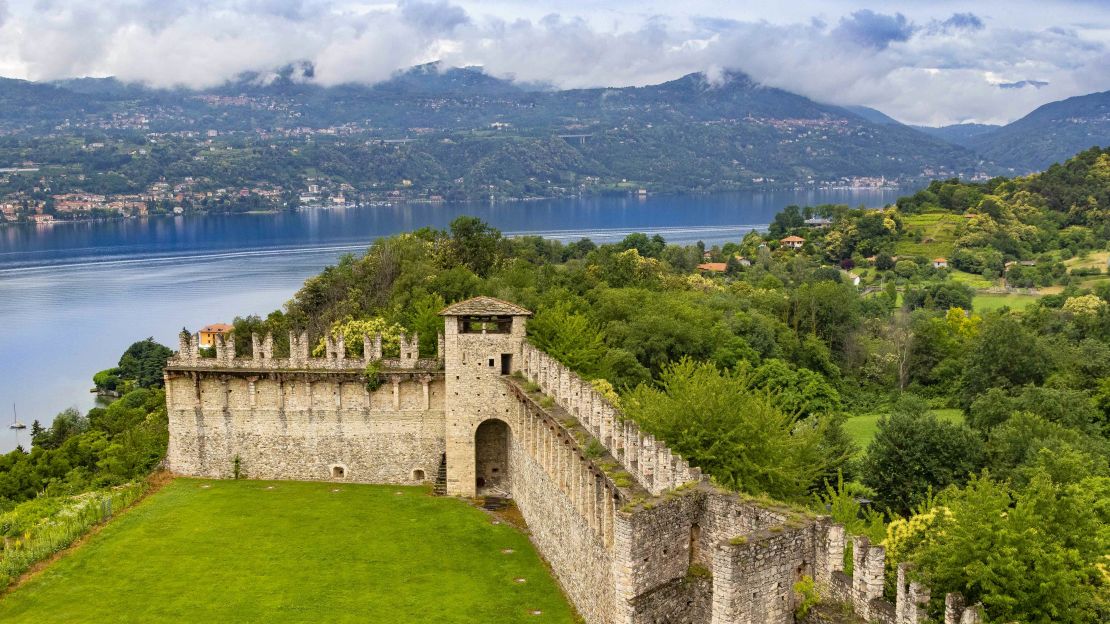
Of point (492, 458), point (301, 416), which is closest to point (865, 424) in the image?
point (492, 458)

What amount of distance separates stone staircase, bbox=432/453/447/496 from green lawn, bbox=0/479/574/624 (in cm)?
45

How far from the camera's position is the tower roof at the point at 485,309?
35812mm

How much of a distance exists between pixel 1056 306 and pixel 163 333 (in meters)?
86.1

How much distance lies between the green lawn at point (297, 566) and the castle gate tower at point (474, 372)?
189 centimetres

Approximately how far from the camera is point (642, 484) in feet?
Result: 72.1

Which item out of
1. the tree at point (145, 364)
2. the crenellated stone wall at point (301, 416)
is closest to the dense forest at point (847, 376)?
the tree at point (145, 364)

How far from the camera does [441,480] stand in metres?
38.1

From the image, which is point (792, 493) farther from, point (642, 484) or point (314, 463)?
point (314, 463)

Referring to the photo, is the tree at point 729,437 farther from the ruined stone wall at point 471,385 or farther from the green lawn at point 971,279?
the green lawn at point 971,279

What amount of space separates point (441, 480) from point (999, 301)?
2898 inches

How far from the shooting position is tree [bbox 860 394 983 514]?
126 ft

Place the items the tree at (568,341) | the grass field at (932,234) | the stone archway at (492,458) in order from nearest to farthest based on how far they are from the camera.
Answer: the stone archway at (492,458)
the tree at (568,341)
the grass field at (932,234)

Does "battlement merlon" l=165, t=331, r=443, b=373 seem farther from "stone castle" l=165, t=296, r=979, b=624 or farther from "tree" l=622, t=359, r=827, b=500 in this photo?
"tree" l=622, t=359, r=827, b=500

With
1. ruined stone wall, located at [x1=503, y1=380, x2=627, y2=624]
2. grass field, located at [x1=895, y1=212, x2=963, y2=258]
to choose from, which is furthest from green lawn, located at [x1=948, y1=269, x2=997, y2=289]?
ruined stone wall, located at [x1=503, y1=380, x2=627, y2=624]
